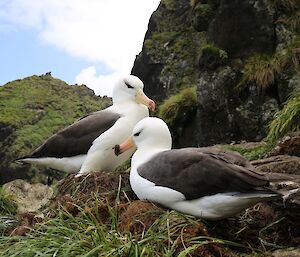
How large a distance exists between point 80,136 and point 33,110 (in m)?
9.09

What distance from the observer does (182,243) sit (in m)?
4.34

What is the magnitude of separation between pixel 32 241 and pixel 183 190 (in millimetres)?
1162

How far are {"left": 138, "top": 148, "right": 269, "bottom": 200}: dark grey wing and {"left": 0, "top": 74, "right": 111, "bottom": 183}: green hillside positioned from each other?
881 centimetres

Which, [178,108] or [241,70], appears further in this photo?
[178,108]

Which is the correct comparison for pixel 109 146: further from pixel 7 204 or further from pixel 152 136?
→ pixel 7 204

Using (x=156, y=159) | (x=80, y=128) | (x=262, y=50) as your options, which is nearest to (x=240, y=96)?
(x=262, y=50)

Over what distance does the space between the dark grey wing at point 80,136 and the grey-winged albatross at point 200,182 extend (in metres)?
1.34

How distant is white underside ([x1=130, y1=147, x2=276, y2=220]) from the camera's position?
448 centimetres

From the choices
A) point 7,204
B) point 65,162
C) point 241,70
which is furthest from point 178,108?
point 65,162

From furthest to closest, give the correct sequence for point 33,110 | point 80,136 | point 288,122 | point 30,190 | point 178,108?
1. point 33,110
2. point 30,190
3. point 178,108
4. point 288,122
5. point 80,136

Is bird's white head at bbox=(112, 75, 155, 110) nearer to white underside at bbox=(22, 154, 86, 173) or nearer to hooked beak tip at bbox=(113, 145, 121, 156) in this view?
white underside at bbox=(22, 154, 86, 173)

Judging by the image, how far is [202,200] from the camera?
4668 millimetres

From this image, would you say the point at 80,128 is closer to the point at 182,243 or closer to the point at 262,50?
the point at 182,243

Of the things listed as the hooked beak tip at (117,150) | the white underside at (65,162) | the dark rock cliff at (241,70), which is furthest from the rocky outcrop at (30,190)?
the hooked beak tip at (117,150)
